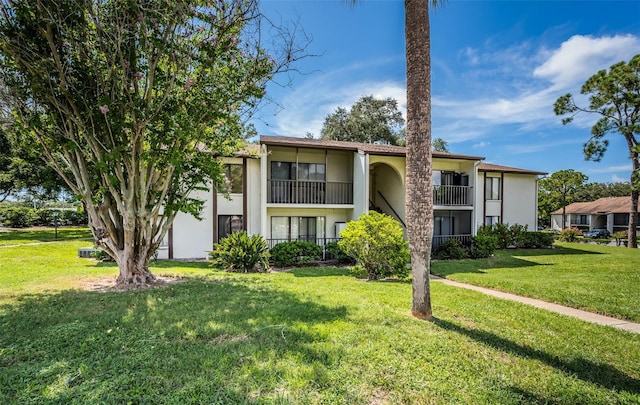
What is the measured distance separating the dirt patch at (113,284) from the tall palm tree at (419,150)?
284 inches

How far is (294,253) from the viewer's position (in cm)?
1462

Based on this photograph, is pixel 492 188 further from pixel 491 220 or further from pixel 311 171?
pixel 311 171

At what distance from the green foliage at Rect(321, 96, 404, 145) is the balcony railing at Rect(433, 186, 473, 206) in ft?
55.1

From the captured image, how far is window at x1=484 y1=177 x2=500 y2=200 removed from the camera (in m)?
22.6

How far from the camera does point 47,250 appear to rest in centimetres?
1725

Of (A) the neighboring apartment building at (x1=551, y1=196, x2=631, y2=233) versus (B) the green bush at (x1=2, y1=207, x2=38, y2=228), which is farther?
(A) the neighboring apartment building at (x1=551, y1=196, x2=631, y2=233)

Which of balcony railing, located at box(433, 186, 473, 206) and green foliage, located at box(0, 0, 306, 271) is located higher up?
green foliage, located at box(0, 0, 306, 271)

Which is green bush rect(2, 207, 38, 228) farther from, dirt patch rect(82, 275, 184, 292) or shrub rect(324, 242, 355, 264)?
shrub rect(324, 242, 355, 264)

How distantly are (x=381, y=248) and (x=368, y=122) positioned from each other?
1015 inches

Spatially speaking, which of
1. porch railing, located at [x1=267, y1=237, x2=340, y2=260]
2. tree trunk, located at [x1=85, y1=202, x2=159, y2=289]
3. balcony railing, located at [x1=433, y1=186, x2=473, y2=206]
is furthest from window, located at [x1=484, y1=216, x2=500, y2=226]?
tree trunk, located at [x1=85, y1=202, x2=159, y2=289]

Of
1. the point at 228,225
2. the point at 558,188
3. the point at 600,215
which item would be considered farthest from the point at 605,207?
the point at 228,225

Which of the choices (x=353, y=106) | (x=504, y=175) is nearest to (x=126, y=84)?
(x=504, y=175)

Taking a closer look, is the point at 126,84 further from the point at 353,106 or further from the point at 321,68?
the point at 353,106

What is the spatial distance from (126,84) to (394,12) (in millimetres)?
6606
